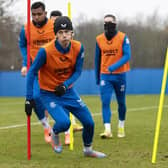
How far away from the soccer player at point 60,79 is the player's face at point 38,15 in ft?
4.38

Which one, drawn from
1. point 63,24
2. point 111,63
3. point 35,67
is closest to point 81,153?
point 35,67

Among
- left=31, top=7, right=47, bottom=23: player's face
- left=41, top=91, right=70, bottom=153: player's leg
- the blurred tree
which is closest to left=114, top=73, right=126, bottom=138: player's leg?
left=31, top=7, right=47, bottom=23: player's face

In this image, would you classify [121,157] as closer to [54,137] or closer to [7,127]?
[54,137]

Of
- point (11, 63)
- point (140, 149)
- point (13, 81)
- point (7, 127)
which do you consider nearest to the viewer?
point (140, 149)

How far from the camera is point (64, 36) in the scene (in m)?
6.17

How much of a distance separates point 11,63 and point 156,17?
52.0 feet

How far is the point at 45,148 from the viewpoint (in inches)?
296

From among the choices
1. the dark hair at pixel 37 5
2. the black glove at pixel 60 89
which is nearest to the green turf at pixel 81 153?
the black glove at pixel 60 89

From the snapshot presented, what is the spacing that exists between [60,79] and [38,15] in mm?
1619

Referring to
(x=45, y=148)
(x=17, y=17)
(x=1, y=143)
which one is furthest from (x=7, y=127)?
(x=17, y=17)

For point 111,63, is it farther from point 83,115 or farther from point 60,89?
point 60,89

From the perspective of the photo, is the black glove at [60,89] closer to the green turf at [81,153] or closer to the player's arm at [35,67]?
the player's arm at [35,67]

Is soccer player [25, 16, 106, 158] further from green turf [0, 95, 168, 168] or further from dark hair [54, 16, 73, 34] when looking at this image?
green turf [0, 95, 168, 168]

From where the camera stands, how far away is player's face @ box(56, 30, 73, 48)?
6168 millimetres
